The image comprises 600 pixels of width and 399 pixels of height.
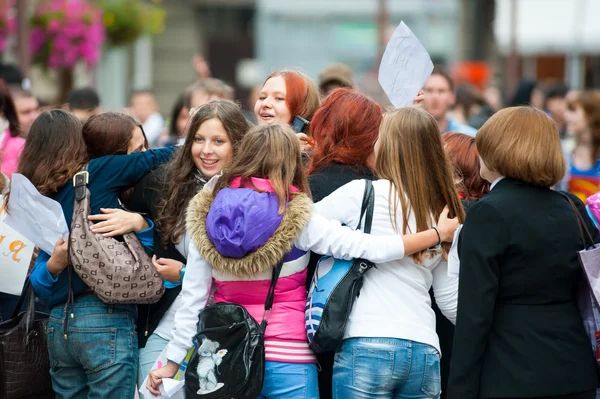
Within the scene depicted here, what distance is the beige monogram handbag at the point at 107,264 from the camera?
4.25m

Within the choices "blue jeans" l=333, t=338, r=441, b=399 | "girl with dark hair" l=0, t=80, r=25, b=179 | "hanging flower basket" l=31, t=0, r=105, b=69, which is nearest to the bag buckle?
"blue jeans" l=333, t=338, r=441, b=399

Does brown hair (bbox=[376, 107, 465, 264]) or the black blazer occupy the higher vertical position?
brown hair (bbox=[376, 107, 465, 264])

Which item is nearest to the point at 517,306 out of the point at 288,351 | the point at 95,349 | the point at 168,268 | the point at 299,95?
the point at 288,351

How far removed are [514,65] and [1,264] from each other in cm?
1994

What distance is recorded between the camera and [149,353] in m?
4.49

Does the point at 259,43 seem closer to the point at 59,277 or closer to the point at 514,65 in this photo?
the point at 514,65

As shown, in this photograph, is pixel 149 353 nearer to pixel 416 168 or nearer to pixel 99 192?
pixel 99 192

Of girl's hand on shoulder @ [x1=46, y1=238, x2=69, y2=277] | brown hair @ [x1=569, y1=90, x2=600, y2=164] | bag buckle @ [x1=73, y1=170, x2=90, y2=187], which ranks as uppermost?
bag buckle @ [x1=73, y1=170, x2=90, y2=187]

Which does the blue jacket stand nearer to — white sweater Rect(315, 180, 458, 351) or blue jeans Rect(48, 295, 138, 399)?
blue jeans Rect(48, 295, 138, 399)

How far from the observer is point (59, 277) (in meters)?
4.46

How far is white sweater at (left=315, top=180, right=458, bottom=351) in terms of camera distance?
3906mm

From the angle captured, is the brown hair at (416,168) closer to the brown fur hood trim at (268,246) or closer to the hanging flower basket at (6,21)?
the brown fur hood trim at (268,246)

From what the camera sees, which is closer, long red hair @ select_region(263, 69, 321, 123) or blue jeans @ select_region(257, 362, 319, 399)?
blue jeans @ select_region(257, 362, 319, 399)

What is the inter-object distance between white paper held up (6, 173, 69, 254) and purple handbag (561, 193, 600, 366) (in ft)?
7.31
